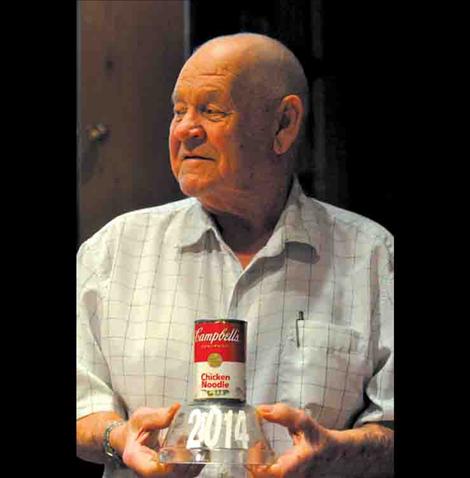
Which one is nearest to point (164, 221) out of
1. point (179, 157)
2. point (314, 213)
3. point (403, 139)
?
point (179, 157)

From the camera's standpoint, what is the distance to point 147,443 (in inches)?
47.9

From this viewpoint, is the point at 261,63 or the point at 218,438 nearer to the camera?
the point at 218,438

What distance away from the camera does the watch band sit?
1.24 meters

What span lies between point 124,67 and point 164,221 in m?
0.20

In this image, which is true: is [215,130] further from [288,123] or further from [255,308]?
[255,308]

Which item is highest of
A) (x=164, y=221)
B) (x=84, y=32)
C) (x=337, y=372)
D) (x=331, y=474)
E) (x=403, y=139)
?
(x=84, y=32)

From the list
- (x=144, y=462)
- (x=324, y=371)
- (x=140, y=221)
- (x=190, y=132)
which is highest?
(x=190, y=132)

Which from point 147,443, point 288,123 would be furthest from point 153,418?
point 288,123

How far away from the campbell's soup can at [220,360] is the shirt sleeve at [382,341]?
167mm

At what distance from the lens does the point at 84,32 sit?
129 centimetres

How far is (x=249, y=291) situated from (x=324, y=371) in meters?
0.14

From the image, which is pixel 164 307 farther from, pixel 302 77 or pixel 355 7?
pixel 355 7

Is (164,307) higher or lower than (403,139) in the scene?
lower

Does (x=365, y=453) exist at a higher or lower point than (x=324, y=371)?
lower
